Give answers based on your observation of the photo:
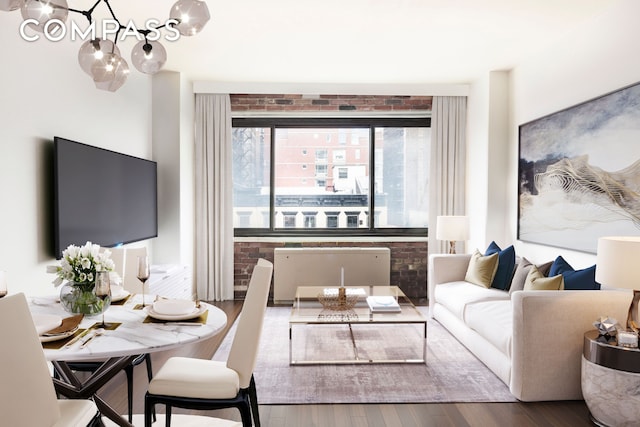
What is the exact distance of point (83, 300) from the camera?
78.0 inches

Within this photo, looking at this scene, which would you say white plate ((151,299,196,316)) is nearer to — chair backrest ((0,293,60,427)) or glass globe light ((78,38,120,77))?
chair backrest ((0,293,60,427))

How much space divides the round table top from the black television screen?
3.25 feet

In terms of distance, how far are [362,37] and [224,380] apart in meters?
3.17

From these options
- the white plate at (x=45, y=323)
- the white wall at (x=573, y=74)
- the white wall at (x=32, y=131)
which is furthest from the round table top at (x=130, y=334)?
the white wall at (x=573, y=74)

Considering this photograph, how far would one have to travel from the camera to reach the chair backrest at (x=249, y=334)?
1996mm

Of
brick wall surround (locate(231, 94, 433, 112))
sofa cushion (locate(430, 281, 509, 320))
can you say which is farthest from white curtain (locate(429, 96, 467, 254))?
sofa cushion (locate(430, 281, 509, 320))

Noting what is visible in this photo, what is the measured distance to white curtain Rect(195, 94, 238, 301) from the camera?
5625 millimetres

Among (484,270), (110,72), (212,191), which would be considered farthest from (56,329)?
(212,191)

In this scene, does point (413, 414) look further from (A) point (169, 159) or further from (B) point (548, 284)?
(A) point (169, 159)

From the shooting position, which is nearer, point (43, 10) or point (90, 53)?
point (43, 10)

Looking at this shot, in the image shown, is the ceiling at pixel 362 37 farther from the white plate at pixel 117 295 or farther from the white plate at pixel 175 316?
the white plate at pixel 175 316

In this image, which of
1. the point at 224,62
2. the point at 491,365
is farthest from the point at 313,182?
the point at 491,365

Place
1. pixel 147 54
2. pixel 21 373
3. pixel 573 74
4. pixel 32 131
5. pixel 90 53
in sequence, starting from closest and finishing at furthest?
1. pixel 21 373
2. pixel 90 53
3. pixel 147 54
4. pixel 32 131
5. pixel 573 74

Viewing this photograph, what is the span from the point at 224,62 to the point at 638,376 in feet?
14.2
